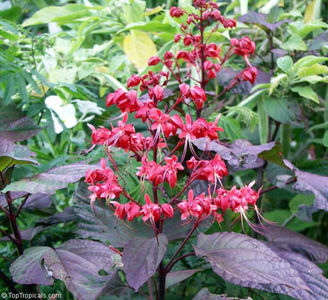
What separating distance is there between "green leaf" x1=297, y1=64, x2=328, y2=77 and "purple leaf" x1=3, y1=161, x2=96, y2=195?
0.49 meters

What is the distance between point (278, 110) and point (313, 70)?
0.11 m

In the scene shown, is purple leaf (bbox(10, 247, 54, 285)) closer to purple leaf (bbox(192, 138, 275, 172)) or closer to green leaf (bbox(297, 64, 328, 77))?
purple leaf (bbox(192, 138, 275, 172))

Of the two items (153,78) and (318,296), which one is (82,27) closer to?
(153,78)

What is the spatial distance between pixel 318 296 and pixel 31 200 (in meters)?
0.56

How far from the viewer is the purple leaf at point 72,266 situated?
26.1 inches

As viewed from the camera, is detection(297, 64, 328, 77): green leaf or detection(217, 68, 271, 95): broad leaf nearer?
detection(297, 64, 328, 77): green leaf

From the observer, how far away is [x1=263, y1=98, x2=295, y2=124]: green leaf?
98 cm

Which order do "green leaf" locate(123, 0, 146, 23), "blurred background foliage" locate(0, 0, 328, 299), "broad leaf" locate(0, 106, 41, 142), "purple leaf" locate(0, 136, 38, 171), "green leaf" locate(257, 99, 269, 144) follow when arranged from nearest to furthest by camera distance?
1. "purple leaf" locate(0, 136, 38, 171)
2. "broad leaf" locate(0, 106, 41, 142)
3. "blurred background foliage" locate(0, 0, 328, 299)
4. "green leaf" locate(257, 99, 269, 144)
5. "green leaf" locate(123, 0, 146, 23)

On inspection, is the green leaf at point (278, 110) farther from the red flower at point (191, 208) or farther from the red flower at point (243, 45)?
the red flower at point (191, 208)

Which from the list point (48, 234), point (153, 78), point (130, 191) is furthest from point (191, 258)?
point (153, 78)

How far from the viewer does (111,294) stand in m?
0.74

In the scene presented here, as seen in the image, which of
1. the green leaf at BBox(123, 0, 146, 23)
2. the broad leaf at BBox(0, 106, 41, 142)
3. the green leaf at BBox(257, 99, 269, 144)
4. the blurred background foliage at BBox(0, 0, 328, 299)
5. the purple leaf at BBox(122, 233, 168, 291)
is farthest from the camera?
the green leaf at BBox(123, 0, 146, 23)

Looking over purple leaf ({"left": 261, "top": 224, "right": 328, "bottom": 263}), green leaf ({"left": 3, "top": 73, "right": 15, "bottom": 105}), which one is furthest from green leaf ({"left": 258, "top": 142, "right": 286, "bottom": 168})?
→ green leaf ({"left": 3, "top": 73, "right": 15, "bottom": 105})

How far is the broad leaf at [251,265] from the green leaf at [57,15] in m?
0.77
